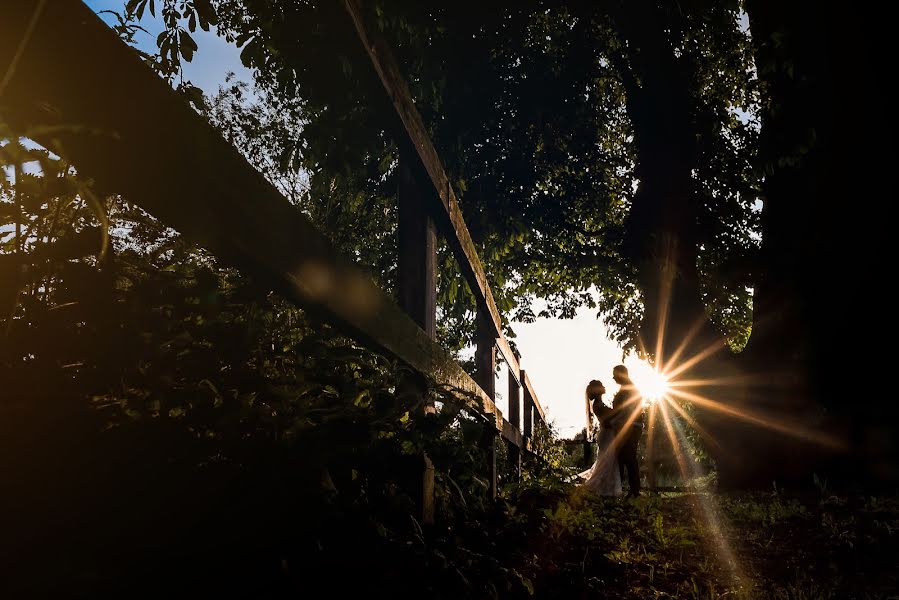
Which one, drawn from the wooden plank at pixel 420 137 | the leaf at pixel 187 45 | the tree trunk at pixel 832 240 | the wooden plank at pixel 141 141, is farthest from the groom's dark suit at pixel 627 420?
the wooden plank at pixel 141 141

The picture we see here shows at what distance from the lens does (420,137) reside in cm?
242

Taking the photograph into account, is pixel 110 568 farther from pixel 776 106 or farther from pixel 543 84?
pixel 543 84

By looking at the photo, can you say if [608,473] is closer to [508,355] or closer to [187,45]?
[508,355]

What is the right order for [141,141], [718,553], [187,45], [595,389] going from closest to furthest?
1. [141,141]
2. [187,45]
3. [718,553]
4. [595,389]

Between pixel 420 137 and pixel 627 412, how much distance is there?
8.07 meters

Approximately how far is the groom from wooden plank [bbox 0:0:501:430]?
A: 347 inches

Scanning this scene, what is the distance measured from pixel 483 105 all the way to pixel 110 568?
35.9 feet

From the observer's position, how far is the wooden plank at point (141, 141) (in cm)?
77

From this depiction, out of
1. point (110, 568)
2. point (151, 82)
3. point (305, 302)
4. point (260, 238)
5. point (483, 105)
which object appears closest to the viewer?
point (151, 82)

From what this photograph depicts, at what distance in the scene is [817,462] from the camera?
7.31 m

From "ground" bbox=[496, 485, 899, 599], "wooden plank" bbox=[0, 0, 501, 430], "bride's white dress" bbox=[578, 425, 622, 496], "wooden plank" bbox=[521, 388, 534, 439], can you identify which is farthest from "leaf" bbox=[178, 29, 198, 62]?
"bride's white dress" bbox=[578, 425, 622, 496]

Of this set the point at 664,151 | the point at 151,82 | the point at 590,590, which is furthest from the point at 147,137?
the point at 664,151

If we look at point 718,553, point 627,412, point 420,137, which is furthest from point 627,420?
point 420,137

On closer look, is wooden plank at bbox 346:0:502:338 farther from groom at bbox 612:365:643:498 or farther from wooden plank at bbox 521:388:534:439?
groom at bbox 612:365:643:498
